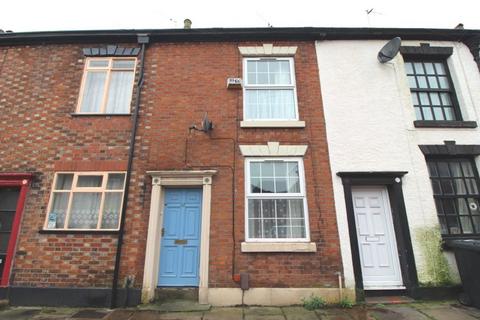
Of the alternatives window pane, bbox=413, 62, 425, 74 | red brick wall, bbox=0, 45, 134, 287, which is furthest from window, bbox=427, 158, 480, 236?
red brick wall, bbox=0, 45, 134, 287

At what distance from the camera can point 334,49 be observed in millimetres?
7164

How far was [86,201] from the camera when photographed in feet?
19.9

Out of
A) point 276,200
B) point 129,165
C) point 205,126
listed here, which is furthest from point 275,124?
point 129,165

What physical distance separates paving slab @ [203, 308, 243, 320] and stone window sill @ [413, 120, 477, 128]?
5886 millimetres

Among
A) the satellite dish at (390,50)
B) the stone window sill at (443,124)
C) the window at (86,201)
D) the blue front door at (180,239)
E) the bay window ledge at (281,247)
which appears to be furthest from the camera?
the satellite dish at (390,50)

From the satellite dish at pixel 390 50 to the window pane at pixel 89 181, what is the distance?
25.0 feet

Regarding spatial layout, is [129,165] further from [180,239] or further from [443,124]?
[443,124]

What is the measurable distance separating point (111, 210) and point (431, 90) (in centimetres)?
852

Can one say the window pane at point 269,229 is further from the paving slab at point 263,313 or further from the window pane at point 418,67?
the window pane at point 418,67

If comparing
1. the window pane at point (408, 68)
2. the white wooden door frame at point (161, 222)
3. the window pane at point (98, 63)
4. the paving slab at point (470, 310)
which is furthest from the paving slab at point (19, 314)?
the window pane at point (408, 68)

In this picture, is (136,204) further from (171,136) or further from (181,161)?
(171,136)

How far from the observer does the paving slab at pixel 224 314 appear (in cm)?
470

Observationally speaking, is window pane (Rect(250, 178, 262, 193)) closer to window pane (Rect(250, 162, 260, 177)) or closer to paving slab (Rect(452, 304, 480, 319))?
window pane (Rect(250, 162, 260, 177))

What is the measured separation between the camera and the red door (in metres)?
5.68
